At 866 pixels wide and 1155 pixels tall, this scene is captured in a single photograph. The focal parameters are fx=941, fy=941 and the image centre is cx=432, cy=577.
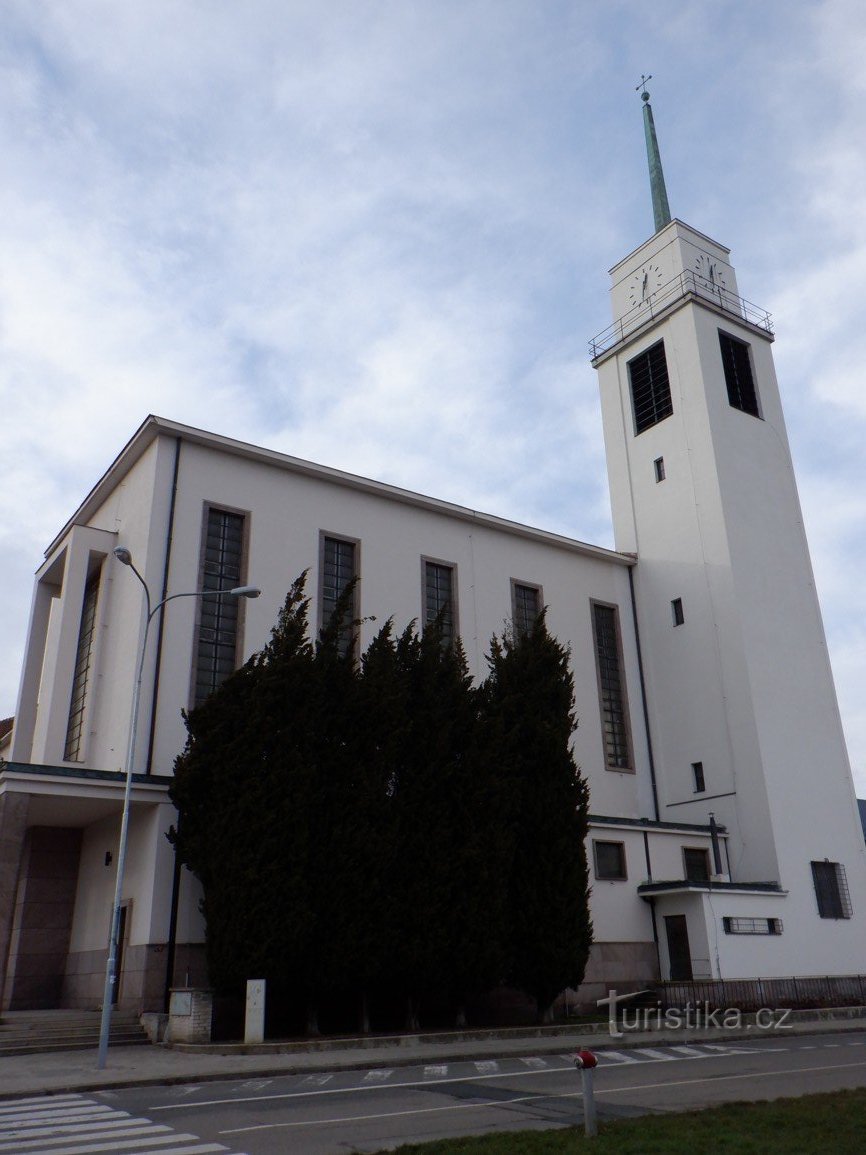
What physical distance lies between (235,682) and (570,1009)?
11.6 meters

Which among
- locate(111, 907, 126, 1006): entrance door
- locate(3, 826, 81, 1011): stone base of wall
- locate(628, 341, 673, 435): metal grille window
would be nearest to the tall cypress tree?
locate(111, 907, 126, 1006): entrance door

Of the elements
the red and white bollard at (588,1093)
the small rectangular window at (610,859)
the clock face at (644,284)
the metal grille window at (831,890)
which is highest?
the clock face at (644,284)

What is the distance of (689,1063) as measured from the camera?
48.5 ft

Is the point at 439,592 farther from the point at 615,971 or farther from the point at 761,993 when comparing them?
the point at 761,993

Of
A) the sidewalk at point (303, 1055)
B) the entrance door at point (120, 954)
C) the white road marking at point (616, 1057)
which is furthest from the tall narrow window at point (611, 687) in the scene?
the entrance door at point (120, 954)

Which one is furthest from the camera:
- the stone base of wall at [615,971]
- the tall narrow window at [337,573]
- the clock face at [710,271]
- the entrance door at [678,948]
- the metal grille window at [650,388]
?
the clock face at [710,271]

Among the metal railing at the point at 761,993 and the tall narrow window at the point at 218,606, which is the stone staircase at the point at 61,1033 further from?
the metal railing at the point at 761,993

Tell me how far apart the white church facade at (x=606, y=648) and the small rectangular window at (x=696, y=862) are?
0.32 feet

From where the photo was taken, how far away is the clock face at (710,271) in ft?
119

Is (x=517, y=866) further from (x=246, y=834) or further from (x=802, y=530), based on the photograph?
(x=802, y=530)

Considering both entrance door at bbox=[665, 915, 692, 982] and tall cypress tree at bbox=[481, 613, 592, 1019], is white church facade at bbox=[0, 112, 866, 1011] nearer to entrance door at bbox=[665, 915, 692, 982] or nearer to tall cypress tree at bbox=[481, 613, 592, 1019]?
entrance door at bbox=[665, 915, 692, 982]

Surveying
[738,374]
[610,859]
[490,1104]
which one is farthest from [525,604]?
[490,1104]

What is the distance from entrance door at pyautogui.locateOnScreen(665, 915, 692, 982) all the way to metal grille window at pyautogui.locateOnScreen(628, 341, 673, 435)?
17.5 meters

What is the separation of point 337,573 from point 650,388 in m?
15.3
